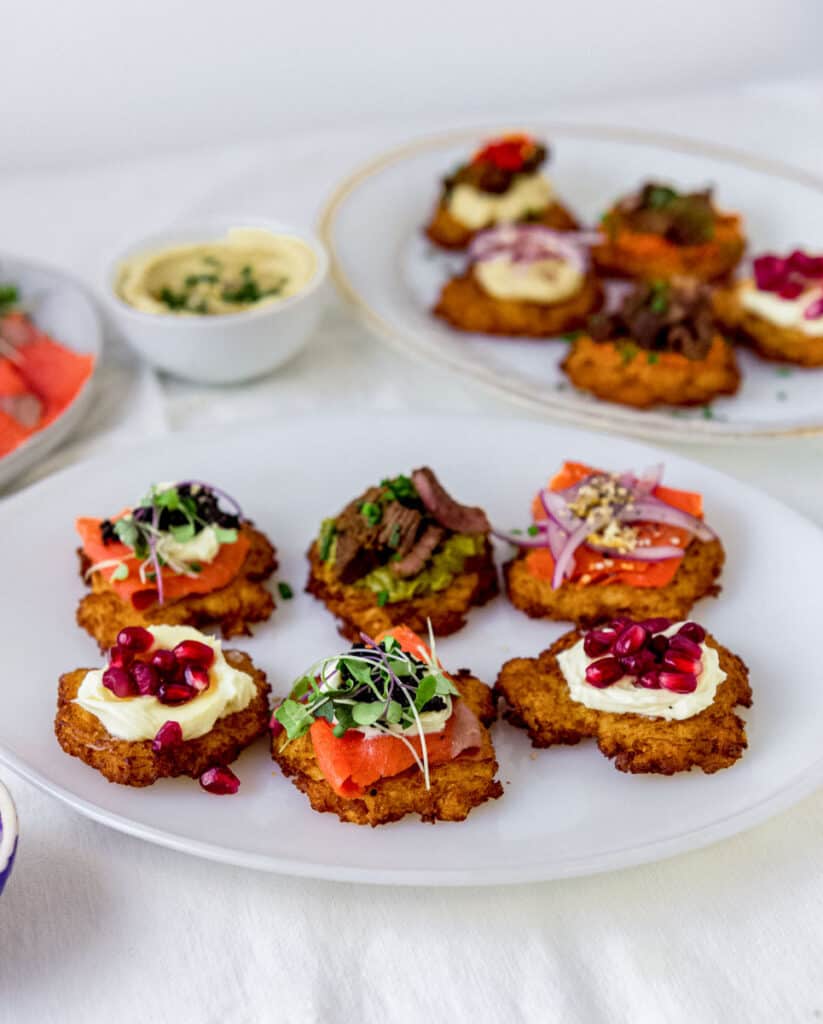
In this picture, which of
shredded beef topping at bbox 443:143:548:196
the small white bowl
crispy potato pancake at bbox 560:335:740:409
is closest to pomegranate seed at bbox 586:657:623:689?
crispy potato pancake at bbox 560:335:740:409

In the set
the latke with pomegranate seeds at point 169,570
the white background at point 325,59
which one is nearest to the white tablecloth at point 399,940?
the latke with pomegranate seeds at point 169,570

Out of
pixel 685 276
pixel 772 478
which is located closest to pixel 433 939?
pixel 772 478

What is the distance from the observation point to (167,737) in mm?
3264

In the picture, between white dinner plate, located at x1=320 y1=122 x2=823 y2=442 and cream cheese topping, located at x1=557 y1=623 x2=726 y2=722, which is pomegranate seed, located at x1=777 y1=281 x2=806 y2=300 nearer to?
white dinner plate, located at x1=320 y1=122 x2=823 y2=442

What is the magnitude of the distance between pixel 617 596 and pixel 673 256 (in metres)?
2.62

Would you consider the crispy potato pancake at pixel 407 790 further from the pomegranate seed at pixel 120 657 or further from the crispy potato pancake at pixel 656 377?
the crispy potato pancake at pixel 656 377

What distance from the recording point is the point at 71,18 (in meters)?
7.52

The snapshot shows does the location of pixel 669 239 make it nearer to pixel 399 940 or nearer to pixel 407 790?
pixel 407 790

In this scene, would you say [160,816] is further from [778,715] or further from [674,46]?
[674,46]

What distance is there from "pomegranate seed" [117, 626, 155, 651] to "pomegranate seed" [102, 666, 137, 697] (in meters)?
0.10

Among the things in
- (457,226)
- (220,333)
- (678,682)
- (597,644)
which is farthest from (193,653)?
(457,226)

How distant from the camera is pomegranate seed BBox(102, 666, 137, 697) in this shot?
3.33 meters

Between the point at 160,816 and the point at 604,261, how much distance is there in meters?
3.95

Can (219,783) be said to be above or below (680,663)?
below
